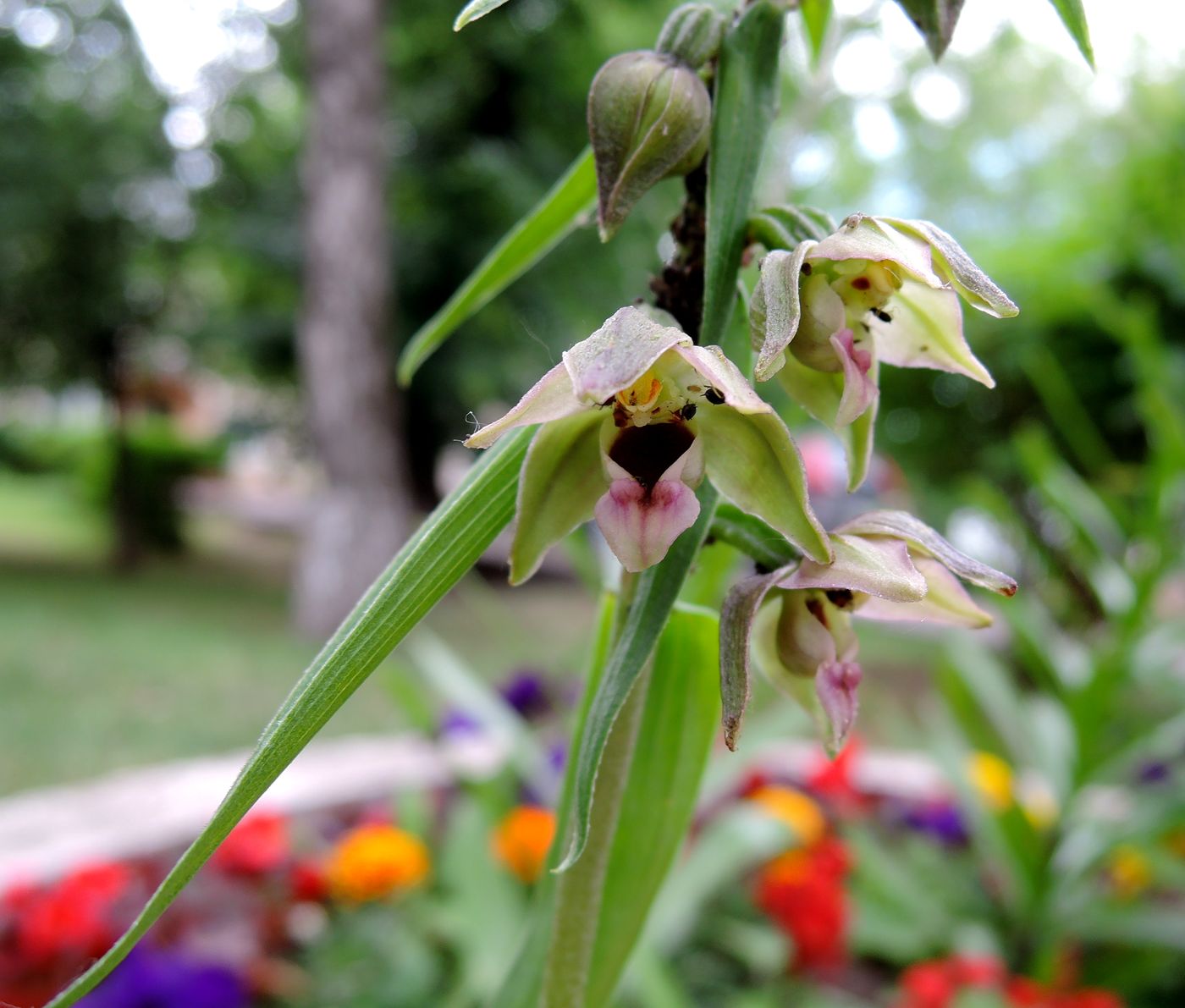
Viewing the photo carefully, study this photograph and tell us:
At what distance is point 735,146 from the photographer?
427mm

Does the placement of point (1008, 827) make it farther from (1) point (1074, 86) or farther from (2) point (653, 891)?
(1) point (1074, 86)

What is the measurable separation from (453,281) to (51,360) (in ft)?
9.45

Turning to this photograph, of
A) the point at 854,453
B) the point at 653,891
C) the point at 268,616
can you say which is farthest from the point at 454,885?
the point at 268,616

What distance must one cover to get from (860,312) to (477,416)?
4.79m

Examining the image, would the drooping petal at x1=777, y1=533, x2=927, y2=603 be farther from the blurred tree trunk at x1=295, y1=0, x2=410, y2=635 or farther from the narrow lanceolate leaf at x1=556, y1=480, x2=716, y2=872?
the blurred tree trunk at x1=295, y1=0, x2=410, y2=635

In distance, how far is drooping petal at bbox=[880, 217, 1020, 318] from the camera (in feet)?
1.29

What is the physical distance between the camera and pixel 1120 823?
148 centimetres

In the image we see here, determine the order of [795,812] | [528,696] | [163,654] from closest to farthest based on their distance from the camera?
[795,812] < [528,696] < [163,654]

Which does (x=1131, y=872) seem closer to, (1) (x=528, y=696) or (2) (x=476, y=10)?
(1) (x=528, y=696)

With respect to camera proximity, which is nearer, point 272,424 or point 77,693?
point 77,693

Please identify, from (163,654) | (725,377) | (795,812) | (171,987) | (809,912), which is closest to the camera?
(725,377)

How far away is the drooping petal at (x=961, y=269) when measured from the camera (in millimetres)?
393

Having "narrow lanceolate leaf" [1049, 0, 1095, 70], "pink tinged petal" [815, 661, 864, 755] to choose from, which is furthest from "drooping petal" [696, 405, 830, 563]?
"narrow lanceolate leaf" [1049, 0, 1095, 70]

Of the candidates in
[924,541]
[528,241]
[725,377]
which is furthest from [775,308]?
[528,241]
